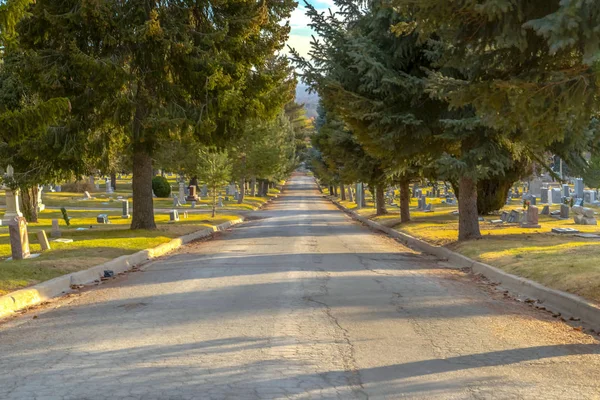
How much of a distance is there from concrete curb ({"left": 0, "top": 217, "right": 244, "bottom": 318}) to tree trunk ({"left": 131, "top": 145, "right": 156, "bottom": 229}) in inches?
160

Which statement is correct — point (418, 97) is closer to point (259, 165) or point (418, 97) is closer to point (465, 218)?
point (465, 218)

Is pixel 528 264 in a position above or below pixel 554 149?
below

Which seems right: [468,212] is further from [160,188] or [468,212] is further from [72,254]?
[160,188]

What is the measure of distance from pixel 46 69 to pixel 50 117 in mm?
10107

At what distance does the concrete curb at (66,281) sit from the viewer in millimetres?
9164

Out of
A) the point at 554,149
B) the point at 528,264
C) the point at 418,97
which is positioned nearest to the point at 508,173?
the point at 554,149

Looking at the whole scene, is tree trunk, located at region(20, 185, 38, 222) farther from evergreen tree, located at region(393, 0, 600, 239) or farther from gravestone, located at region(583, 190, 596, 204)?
gravestone, located at region(583, 190, 596, 204)

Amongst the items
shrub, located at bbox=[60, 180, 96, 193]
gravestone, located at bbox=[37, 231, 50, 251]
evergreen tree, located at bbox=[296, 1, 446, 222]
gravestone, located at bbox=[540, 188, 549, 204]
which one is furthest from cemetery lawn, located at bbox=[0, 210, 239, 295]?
shrub, located at bbox=[60, 180, 96, 193]

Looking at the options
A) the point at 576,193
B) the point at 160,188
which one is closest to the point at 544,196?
the point at 576,193

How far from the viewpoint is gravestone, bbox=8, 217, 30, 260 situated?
44.7ft

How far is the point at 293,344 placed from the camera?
6.61 metres

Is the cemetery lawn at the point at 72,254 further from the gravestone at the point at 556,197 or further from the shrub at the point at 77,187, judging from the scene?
the shrub at the point at 77,187

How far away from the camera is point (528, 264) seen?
12531 millimetres

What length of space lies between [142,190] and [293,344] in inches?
666
